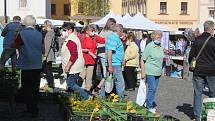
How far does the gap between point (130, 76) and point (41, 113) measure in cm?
584

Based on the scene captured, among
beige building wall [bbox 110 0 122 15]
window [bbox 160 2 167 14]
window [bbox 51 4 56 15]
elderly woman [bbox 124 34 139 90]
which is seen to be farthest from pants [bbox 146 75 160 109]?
window [bbox 51 4 56 15]

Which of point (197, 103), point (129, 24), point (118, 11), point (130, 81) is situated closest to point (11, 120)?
point (197, 103)

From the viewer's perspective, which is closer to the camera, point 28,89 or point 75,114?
point 75,114

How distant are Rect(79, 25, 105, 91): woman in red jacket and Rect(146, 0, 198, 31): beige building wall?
189ft

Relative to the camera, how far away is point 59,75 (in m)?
15.4

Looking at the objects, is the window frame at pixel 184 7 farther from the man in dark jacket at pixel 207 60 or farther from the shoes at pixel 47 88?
the man in dark jacket at pixel 207 60

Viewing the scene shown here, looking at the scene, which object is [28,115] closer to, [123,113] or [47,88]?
[123,113]

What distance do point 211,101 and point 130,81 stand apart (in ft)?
36.1

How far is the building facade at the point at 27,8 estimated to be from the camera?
198 ft

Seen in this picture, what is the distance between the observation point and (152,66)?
11.6 metres

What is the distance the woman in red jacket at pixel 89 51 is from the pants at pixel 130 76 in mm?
2823

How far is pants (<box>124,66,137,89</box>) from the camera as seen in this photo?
16734 millimetres

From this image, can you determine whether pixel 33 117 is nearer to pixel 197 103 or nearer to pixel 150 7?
pixel 197 103

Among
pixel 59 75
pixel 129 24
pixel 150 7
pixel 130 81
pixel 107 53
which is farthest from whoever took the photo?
pixel 150 7
